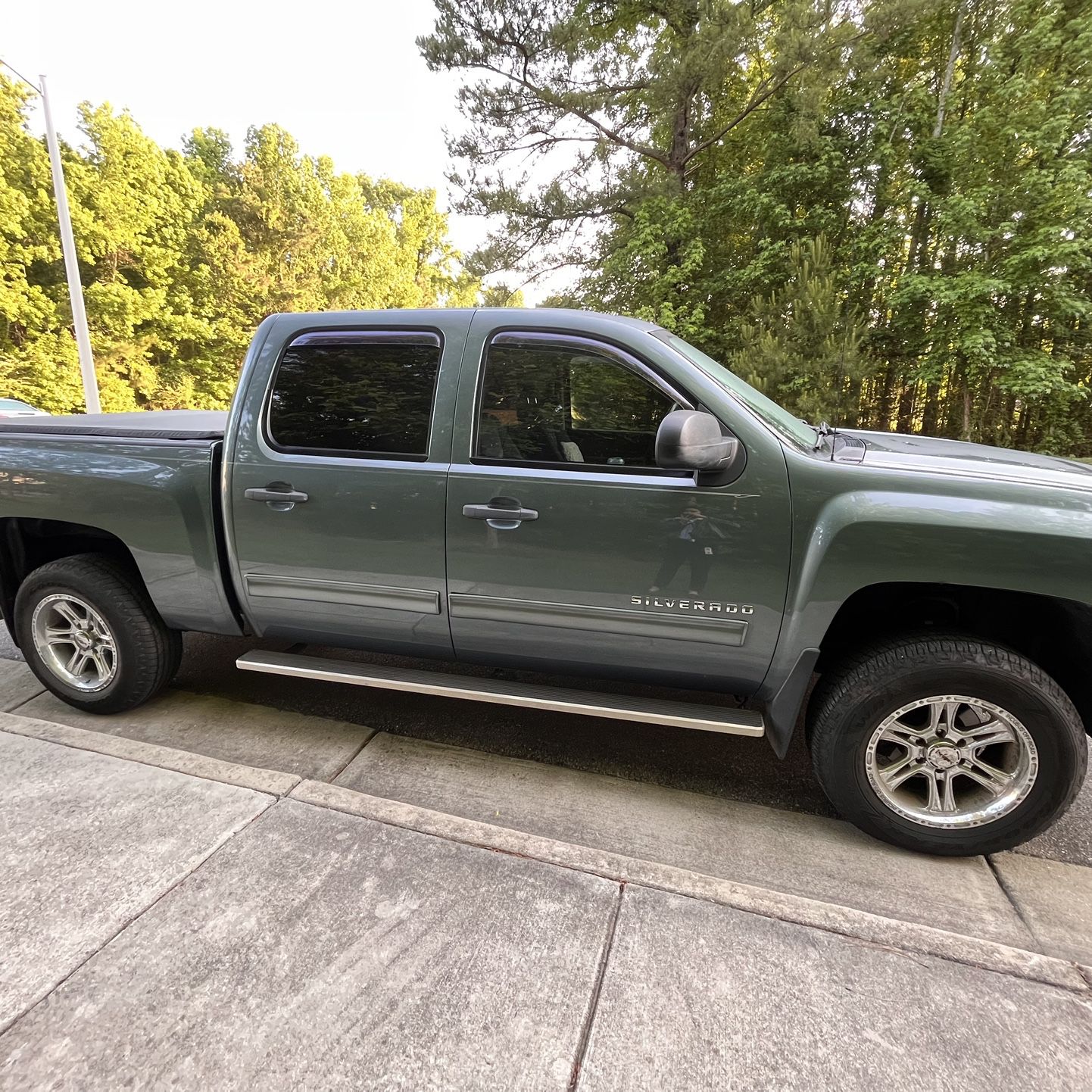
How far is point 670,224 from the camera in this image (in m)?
12.8

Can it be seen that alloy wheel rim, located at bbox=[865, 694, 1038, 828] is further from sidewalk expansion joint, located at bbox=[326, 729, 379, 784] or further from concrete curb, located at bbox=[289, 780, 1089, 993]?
sidewalk expansion joint, located at bbox=[326, 729, 379, 784]

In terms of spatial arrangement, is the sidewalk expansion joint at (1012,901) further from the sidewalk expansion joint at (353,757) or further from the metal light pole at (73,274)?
the metal light pole at (73,274)

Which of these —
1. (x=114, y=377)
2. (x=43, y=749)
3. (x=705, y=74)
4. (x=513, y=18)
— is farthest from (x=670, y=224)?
(x=114, y=377)

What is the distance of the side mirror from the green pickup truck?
1 cm

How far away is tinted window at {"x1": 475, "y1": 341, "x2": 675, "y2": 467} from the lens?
7.86ft

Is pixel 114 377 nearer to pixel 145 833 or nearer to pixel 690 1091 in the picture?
pixel 145 833

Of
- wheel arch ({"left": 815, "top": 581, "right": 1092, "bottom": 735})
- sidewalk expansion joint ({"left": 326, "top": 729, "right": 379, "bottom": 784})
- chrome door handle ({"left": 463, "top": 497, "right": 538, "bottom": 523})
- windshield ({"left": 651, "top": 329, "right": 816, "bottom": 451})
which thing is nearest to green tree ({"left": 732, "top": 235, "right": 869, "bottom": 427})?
windshield ({"left": 651, "top": 329, "right": 816, "bottom": 451})

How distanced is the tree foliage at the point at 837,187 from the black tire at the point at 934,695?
10310 mm

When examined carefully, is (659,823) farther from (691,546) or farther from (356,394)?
(356,394)

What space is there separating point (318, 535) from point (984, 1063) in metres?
2.67

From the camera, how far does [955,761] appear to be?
6.99 ft

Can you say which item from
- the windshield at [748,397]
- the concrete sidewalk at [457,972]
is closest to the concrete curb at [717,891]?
the concrete sidewalk at [457,972]

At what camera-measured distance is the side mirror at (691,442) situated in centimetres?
200

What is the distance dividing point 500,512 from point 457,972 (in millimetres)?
1470
